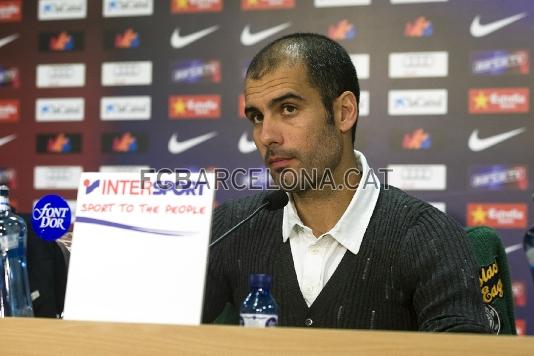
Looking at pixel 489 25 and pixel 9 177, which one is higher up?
pixel 489 25

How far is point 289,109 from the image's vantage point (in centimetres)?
143

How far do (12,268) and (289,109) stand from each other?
24.8 inches

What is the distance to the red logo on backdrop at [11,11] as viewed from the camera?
12.2ft

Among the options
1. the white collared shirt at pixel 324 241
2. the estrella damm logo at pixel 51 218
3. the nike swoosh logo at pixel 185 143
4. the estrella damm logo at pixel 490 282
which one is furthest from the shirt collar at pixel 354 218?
the nike swoosh logo at pixel 185 143

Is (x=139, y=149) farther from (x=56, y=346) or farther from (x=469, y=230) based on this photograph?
(x=56, y=346)

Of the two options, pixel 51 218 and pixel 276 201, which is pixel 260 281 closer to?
pixel 276 201

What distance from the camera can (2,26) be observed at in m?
3.72

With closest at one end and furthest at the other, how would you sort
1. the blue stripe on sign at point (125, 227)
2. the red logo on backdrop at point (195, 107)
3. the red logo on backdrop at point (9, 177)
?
the blue stripe on sign at point (125, 227) < the red logo on backdrop at point (195, 107) < the red logo on backdrop at point (9, 177)

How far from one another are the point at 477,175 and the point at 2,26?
257cm

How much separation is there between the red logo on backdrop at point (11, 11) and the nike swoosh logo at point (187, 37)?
2.89 feet

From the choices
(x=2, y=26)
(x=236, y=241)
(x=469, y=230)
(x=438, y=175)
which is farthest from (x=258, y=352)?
(x=2, y=26)

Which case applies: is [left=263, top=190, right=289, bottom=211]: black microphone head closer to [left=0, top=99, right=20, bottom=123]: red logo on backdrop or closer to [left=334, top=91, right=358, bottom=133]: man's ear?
[left=334, top=91, right=358, bottom=133]: man's ear

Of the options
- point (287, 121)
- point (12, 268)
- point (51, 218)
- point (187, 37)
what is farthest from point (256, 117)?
point (187, 37)

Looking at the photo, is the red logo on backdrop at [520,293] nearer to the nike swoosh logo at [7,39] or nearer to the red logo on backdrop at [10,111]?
the red logo on backdrop at [10,111]
